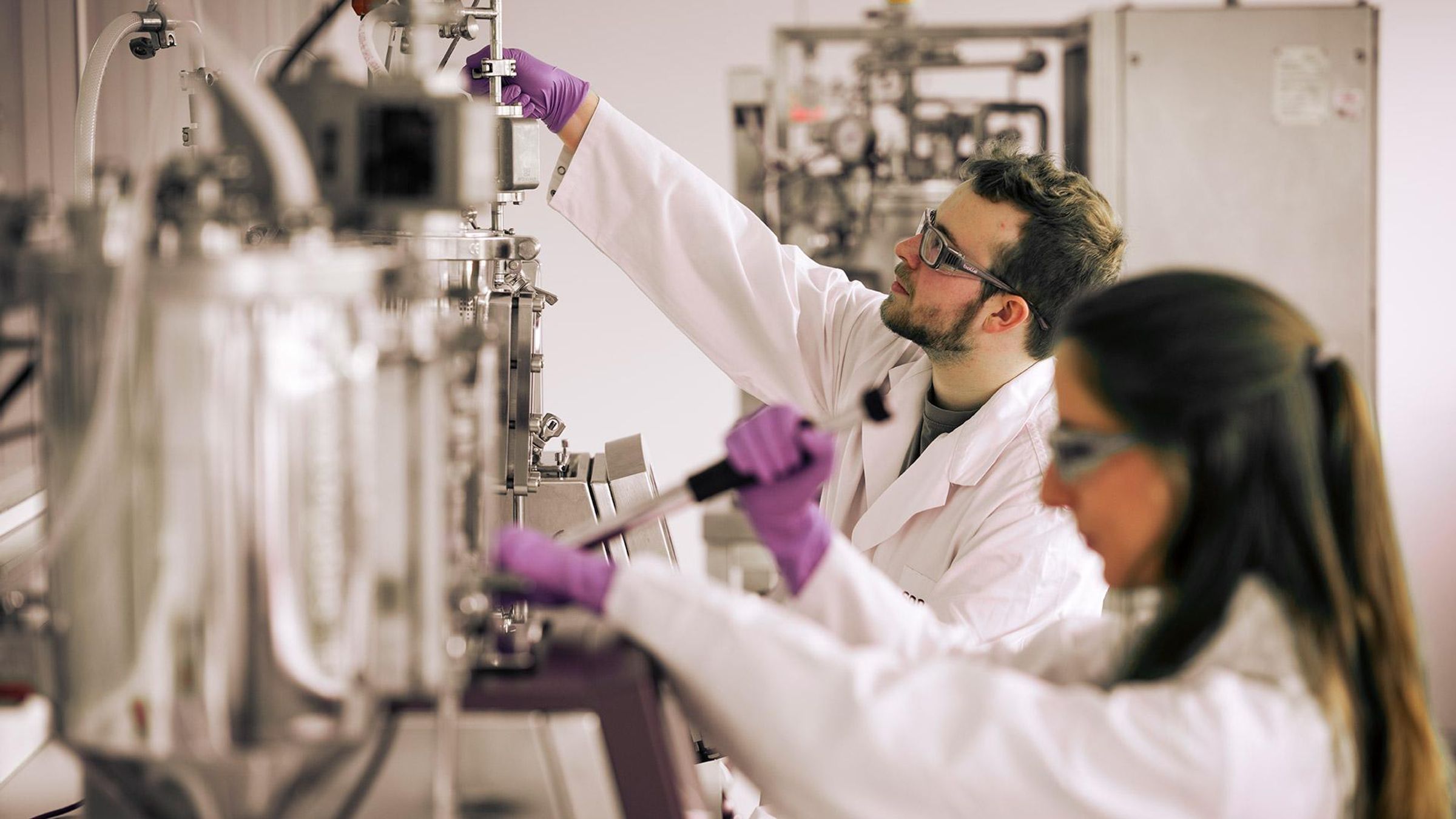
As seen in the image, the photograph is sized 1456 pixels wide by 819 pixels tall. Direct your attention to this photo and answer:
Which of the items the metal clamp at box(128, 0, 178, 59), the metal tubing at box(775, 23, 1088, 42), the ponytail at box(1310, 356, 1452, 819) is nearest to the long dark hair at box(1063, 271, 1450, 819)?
the ponytail at box(1310, 356, 1452, 819)

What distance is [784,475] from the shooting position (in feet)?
3.24

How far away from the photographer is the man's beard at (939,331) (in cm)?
180

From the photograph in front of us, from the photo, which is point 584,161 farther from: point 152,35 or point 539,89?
point 152,35

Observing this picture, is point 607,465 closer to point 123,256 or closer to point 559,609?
point 559,609

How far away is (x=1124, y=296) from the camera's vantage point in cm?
94

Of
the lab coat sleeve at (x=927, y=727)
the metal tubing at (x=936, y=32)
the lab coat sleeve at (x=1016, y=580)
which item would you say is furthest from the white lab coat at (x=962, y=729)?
the metal tubing at (x=936, y=32)

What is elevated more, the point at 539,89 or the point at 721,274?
the point at 539,89

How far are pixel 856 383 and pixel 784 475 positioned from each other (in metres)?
0.99

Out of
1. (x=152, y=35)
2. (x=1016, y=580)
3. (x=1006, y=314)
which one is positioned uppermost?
(x=152, y=35)

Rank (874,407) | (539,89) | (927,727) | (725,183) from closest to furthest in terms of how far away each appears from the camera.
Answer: (927,727)
(874,407)
(539,89)
(725,183)

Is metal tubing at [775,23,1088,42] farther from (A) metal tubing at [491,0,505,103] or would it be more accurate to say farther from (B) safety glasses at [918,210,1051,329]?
(A) metal tubing at [491,0,505,103]

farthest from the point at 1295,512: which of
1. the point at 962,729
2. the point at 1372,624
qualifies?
the point at 962,729

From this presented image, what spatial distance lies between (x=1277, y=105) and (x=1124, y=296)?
7.85ft

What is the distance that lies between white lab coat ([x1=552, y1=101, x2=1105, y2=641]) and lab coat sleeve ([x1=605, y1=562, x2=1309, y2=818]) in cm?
65
